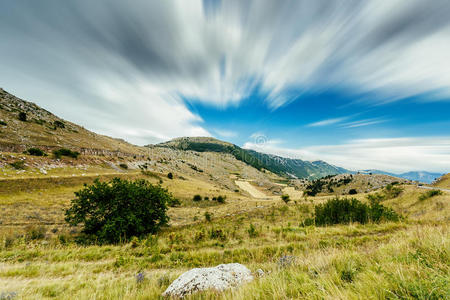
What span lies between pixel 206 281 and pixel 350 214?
38.5 feet

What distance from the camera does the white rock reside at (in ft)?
11.2

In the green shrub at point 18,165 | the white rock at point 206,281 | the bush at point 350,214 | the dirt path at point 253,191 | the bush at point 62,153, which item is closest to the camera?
the white rock at point 206,281

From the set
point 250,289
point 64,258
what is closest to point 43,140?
point 64,258

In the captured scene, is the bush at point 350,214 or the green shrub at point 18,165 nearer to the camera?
the bush at point 350,214

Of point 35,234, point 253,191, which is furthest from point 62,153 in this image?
point 253,191

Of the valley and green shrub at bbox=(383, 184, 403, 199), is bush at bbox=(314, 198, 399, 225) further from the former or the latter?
green shrub at bbox=(383, 184, 403, 199)

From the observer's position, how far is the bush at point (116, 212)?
10.3 metres

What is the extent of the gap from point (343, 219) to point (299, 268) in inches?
386

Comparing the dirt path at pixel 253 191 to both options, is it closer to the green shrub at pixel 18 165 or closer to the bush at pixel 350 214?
the bush at pixel 350 214

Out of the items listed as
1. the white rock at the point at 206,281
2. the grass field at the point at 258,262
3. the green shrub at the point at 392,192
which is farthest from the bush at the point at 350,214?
the green shrub at the point at 392,192

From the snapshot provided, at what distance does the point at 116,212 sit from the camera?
1120 cm

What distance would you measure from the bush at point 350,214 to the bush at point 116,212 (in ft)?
39.6

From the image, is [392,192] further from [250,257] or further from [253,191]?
[253,191]

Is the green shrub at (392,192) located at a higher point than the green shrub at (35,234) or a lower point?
higher
